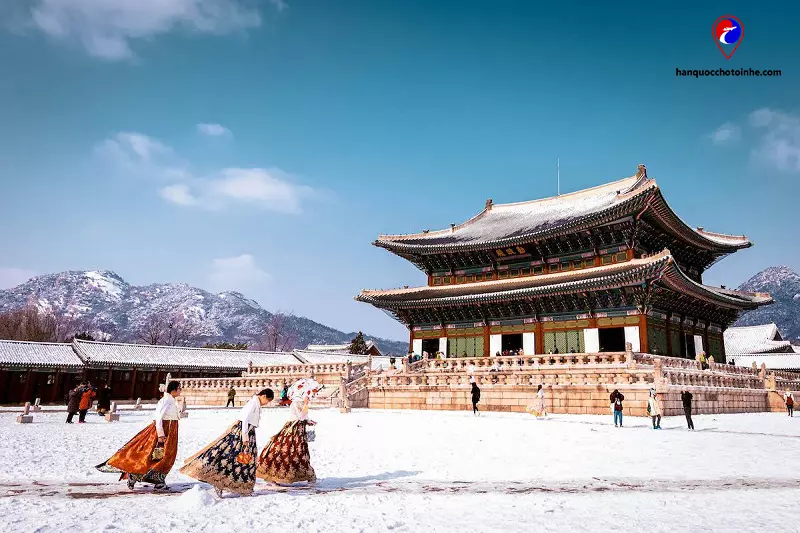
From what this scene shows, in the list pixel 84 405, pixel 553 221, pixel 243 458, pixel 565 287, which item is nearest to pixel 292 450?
pixel 243 458

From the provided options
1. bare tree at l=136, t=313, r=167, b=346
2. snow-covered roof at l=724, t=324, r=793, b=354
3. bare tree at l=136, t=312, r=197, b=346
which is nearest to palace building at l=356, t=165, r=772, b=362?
Answer: snow-covered roof at l=724, t=324, r=793, b=354

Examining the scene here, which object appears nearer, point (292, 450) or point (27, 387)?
point (292, 450)

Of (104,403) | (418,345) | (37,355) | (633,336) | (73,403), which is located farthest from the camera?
(418,345)

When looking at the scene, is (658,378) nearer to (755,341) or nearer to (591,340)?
(591,340)

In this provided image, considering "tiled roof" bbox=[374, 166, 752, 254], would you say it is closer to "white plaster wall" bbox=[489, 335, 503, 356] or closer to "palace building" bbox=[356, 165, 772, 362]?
"palace building" bbox=[356, 165, 772, 362]

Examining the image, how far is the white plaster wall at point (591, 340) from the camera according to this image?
32.6 metres

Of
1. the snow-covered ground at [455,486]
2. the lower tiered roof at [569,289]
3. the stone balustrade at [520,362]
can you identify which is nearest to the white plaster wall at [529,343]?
the lower tiered roof at [569,289]

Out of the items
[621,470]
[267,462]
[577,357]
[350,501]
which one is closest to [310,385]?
[267,462]

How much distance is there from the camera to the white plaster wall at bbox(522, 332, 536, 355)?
115 feet

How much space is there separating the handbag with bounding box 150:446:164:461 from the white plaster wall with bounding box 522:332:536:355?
28763 millimetres

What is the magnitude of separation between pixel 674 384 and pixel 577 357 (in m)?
4.10

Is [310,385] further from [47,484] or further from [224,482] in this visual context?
[47,484]

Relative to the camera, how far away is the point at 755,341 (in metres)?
60.8

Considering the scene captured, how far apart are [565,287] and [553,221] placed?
24.9 ft
